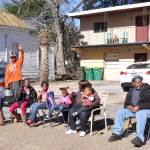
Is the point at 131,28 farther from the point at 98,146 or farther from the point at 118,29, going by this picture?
the point at 98,146

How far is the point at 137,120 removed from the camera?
28.6ft

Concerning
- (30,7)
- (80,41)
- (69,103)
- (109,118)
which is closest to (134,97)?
(69,103)

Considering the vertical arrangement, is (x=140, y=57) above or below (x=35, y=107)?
above

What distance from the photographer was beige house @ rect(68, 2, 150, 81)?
34.9 m

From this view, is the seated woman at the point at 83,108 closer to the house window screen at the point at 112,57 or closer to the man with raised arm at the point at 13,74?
the man with raised arm at the point at 13,74

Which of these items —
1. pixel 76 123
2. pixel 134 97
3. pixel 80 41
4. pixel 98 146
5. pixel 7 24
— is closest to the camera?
pixel 98 146

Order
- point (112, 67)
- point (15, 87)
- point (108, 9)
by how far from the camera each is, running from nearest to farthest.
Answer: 1. point (15, 87)
2. point (108, 9)
3. point (112, 67)

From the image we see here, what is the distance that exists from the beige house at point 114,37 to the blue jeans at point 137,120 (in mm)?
24856

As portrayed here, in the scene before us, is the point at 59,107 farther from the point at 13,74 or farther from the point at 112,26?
the point at 112,26

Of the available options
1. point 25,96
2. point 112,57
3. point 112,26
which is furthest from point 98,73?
point 25,96

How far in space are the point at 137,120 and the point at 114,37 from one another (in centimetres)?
2815

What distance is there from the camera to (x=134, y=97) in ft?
30.6

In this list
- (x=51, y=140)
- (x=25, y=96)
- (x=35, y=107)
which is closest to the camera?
(x=51, y=140)

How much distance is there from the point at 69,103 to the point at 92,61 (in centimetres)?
2753
